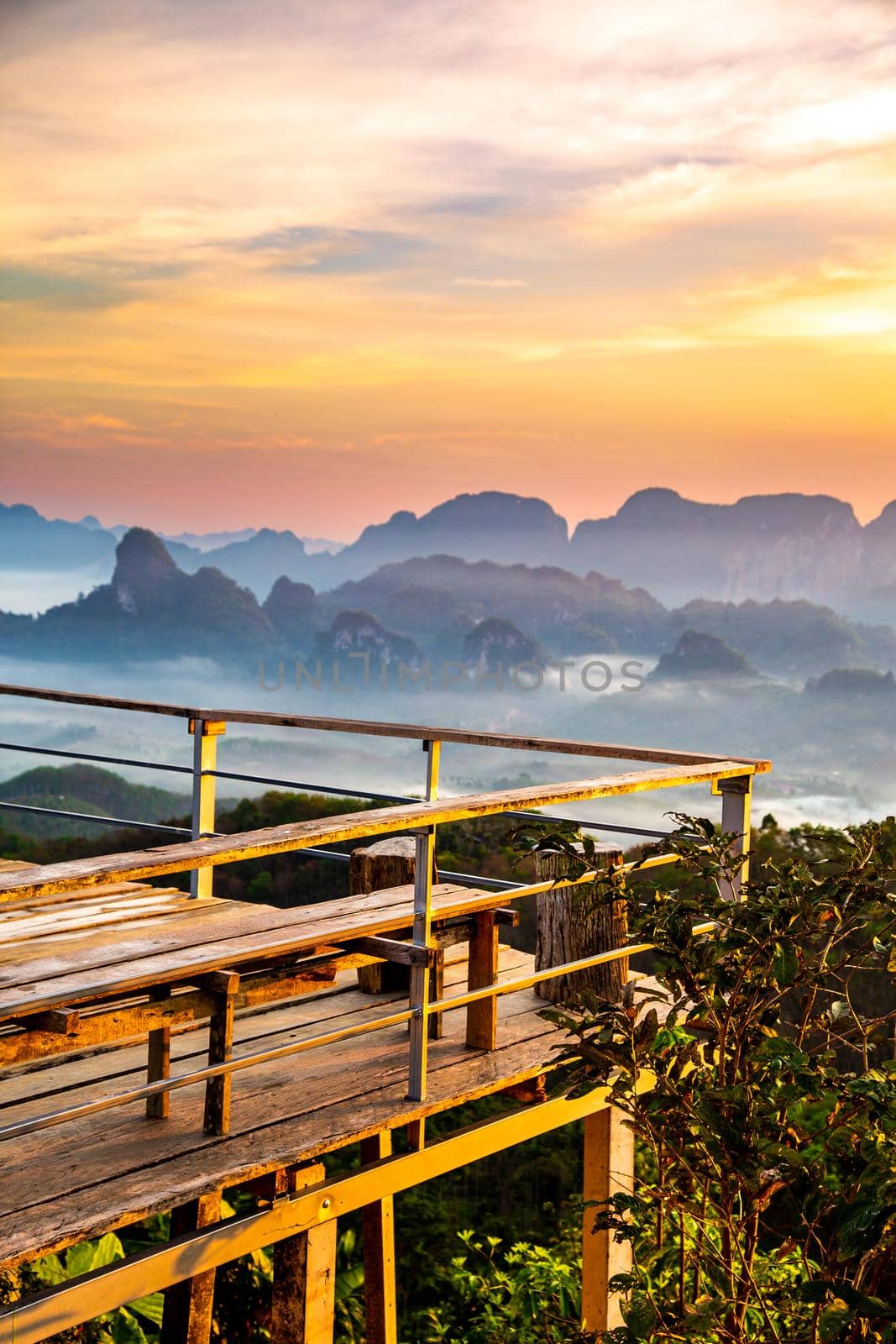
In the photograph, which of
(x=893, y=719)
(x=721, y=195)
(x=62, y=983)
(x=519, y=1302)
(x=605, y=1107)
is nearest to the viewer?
(x=62, y=983)

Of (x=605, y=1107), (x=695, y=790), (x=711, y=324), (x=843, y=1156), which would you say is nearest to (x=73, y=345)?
(x=711, y=324)

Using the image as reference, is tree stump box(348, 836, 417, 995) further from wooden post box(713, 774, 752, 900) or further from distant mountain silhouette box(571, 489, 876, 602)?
distant mountain silhouette box(571, 489, 876, 602)

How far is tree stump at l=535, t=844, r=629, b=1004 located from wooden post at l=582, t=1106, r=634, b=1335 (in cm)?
42

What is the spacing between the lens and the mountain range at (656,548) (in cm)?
3456

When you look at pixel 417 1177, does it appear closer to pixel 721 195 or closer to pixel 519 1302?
pixel 519 1302

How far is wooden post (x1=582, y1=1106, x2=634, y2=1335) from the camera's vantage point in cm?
446

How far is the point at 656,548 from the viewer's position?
35781 mm

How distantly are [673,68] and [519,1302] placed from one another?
11238 mm

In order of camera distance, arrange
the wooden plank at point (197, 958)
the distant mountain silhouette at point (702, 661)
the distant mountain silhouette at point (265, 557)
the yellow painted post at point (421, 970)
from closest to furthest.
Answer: the wooden plank at point (197, 958)
the yellow painted post at point (421, 970)
the distant mountain silhouette at point (265, 557)
the distant mountain silhouette at point (702, 661)

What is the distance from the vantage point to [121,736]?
35.2 meters

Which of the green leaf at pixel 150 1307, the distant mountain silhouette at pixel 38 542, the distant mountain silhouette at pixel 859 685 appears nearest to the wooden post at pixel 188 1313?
the green leaf at pixel 150 1307

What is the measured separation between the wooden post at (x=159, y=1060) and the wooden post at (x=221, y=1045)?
106mm

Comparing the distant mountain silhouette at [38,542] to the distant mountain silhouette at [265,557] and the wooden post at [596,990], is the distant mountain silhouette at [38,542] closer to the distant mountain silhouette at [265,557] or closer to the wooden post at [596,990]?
the distant mountain silhouette at [265,557]

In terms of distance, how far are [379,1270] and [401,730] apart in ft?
5.68
